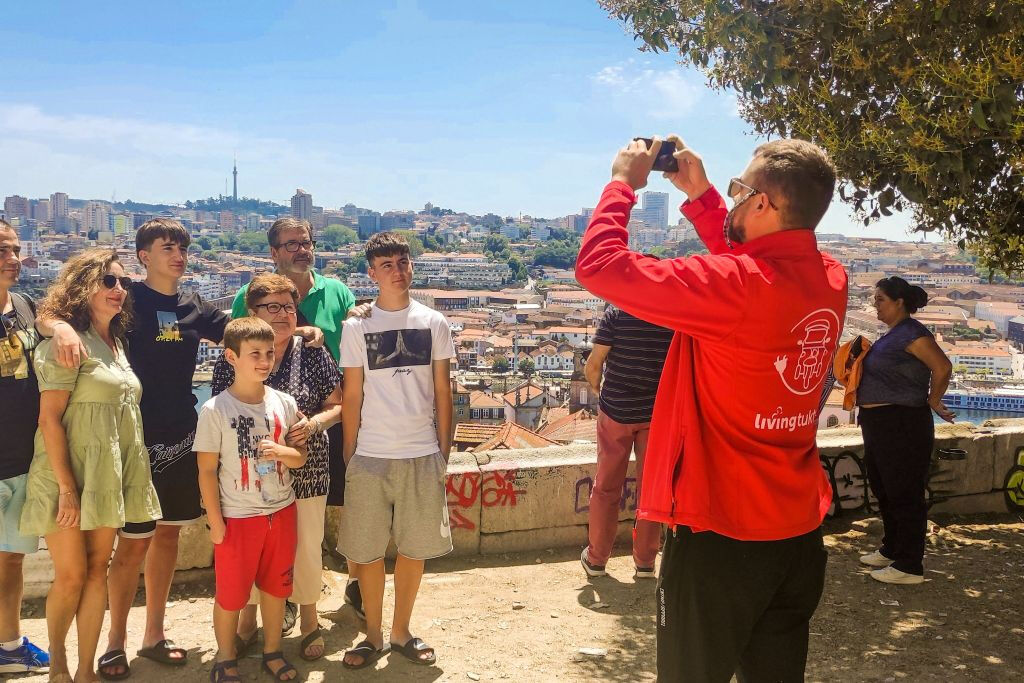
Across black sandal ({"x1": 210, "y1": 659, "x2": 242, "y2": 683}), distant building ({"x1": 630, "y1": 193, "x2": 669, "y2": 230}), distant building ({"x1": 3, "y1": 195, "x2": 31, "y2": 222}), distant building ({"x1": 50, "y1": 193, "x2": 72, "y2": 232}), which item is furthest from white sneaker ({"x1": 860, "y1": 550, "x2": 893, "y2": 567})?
distant building ({"x1": 50, "y1": 193, "x2": 72, "y2": 232})

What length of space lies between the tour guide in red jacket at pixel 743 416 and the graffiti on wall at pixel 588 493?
9.91 feet

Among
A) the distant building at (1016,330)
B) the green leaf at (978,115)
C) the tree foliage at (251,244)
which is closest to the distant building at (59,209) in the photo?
the tree foliage at (251,244)

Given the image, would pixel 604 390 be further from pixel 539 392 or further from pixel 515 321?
pixel 515 321

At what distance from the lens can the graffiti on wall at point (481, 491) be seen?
4.82 meters

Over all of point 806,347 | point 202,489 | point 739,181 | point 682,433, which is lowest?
point 202,489

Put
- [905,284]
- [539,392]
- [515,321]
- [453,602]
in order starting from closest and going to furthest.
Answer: [453,602]
[905,284]
[539,392]
[515,321]

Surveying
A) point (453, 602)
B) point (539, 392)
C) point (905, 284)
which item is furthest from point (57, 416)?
point (539, 392)

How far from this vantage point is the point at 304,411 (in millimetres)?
3594

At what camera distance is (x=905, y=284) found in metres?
4.68

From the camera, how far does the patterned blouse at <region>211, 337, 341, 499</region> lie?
3482 mm

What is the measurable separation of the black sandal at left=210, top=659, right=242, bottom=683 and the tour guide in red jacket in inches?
78.9

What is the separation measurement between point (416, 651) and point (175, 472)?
1292 mm


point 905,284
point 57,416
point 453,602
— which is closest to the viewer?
point 57,416

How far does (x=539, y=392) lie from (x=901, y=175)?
49.1 meters
